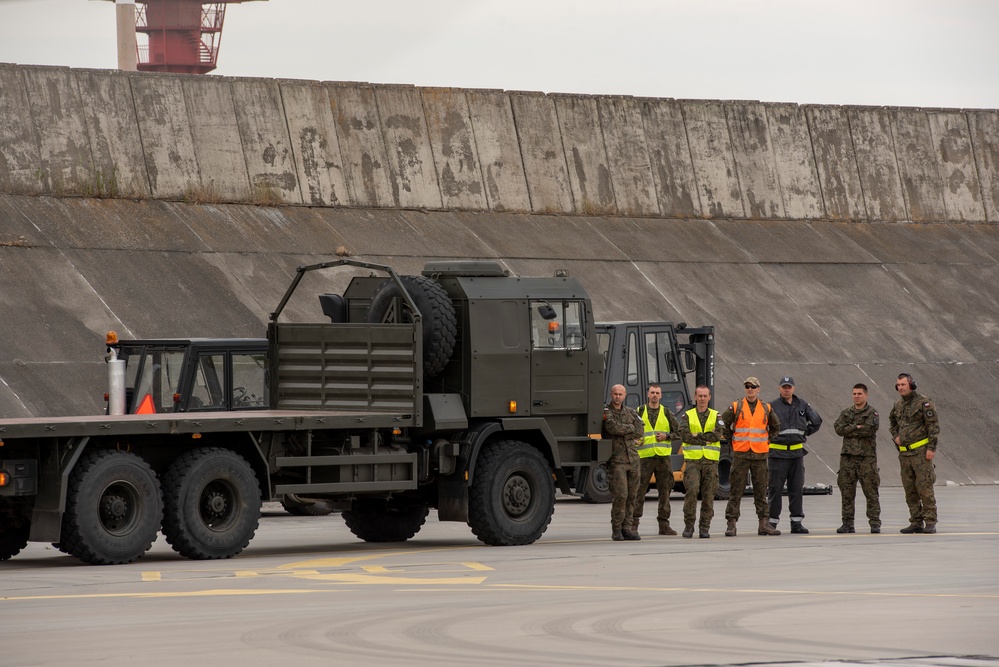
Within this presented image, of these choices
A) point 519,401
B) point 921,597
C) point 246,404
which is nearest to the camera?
point 921,597

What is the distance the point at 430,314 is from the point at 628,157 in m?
20.6

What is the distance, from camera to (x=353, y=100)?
34406 millimetres

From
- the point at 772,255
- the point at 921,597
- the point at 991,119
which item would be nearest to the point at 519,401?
the point at 921,597

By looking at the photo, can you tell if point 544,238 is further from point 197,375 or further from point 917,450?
point 917,450

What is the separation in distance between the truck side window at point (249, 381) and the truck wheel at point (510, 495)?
486 cm

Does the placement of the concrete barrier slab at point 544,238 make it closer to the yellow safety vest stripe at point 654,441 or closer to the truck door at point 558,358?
the yellow safety vest stripe at point 654,441

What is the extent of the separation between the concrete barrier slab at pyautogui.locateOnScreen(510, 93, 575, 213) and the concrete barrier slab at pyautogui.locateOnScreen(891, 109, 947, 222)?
9.38 meters

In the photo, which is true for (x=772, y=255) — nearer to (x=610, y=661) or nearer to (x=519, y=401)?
(x=519, y=401)

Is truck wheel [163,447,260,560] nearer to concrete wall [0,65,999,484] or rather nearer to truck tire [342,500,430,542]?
truck tire [342,500,430,542]

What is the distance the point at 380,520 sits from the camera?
1878 cm

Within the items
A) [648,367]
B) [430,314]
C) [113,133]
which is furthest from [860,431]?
[113,133]

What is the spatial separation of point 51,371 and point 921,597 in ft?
55.5

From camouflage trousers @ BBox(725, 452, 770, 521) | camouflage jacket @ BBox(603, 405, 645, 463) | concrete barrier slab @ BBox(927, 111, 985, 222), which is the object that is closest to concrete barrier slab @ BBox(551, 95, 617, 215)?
concrete barrier slab @ BBox(927, 111, 985, 222)

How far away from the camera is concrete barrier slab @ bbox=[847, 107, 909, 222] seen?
133 feet
